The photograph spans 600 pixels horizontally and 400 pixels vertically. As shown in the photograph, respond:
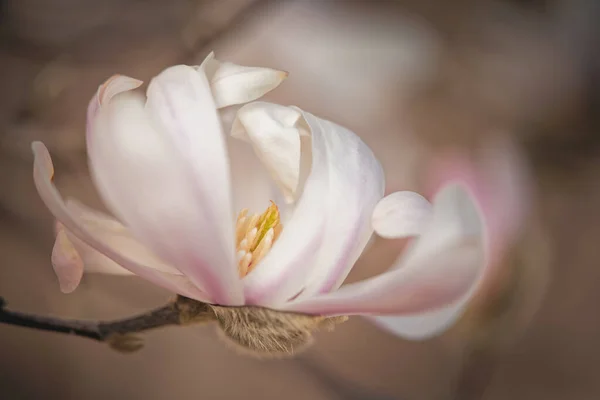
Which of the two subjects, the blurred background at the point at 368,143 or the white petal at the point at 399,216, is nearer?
the white petal at the point at 399,216

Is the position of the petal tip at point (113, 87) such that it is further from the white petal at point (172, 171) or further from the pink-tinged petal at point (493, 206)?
the pink-tinged petal at point (493, 206)

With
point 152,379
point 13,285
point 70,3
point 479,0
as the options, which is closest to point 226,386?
point 152,379

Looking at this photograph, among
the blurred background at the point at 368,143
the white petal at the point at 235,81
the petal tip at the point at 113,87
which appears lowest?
the blurred background at the point at 368,143

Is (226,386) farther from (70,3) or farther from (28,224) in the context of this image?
(70,3)

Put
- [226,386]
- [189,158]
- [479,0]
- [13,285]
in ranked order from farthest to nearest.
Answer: [479,0], [226,386], [13,285], [189,158]

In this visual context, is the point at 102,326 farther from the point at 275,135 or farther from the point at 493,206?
the point at 493,206

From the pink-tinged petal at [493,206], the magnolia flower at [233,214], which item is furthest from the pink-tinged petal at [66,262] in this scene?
the pink-tinged petal at [493,206]

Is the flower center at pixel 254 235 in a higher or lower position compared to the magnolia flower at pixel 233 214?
lower
